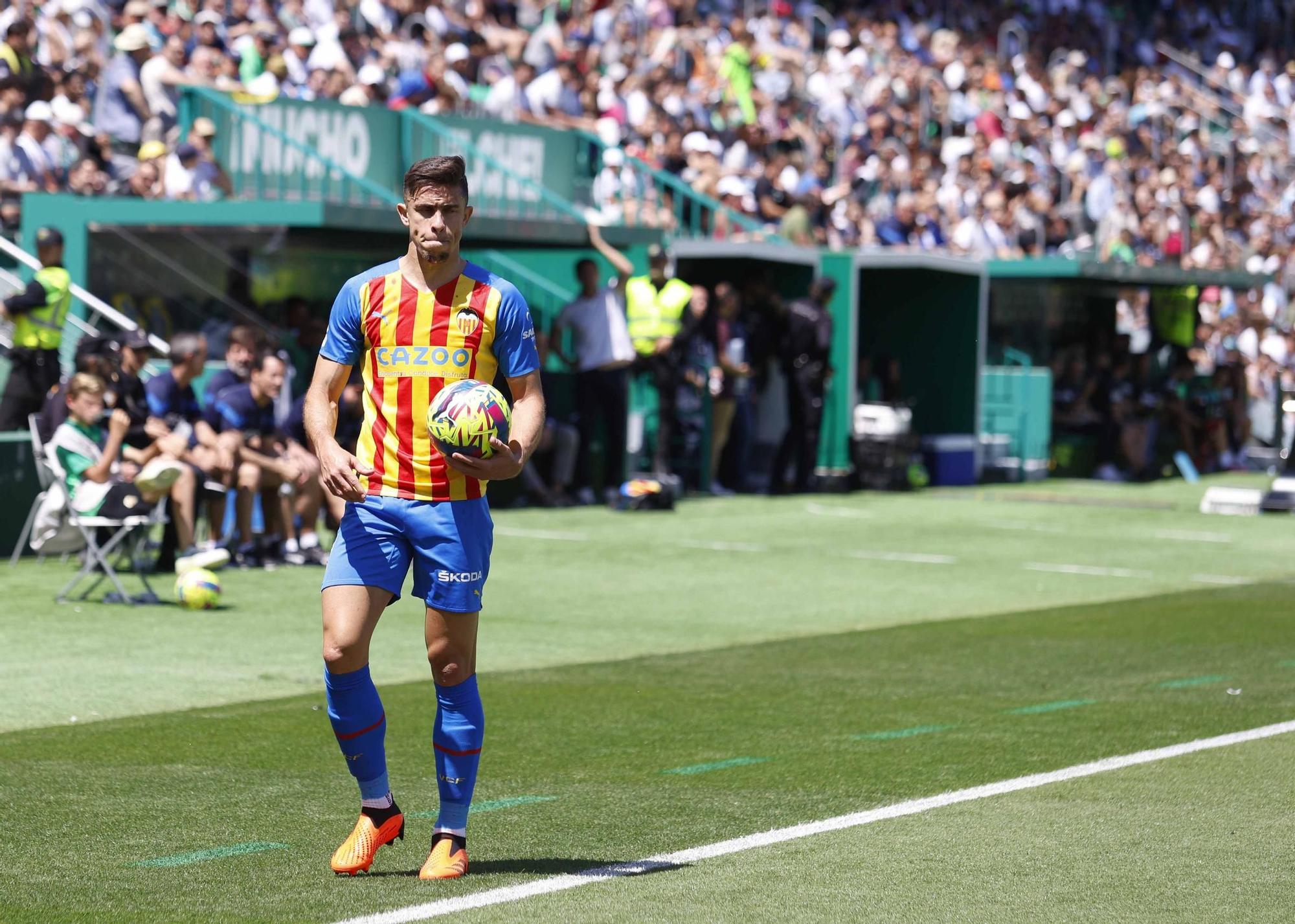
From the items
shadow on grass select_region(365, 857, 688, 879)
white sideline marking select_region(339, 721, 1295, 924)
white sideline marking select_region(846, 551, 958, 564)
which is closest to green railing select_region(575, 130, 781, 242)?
white sideline marking select_region(846, 551, 958, 564)

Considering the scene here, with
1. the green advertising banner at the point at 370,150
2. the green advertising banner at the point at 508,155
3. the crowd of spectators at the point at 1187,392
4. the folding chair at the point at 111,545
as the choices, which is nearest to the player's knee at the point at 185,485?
the folding chair at the point at 111,545

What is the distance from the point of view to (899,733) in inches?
325

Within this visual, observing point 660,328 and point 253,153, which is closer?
point 253,153

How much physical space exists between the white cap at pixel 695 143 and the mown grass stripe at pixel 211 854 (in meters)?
19.4

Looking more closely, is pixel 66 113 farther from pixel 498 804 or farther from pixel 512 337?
pixel 512 337

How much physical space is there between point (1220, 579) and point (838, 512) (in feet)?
17.5

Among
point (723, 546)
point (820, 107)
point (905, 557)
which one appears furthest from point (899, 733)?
point (820, 107)

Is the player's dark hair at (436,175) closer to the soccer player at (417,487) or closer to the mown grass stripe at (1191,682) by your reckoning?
the soccer player at (417,487)

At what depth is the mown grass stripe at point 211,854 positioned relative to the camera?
19.3 ft

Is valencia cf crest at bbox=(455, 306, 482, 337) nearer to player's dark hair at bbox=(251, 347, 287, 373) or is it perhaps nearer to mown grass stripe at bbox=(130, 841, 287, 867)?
mown grass stripe at bbox=(130, 841, 287, 867)

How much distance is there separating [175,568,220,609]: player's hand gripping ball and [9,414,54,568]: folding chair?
135cm

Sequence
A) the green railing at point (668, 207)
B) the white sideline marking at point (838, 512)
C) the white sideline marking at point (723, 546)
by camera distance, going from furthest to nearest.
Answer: the green railing at point (668, 207), the white sideline marking at point (838, 512), the white sideline marking at point (723, 546)

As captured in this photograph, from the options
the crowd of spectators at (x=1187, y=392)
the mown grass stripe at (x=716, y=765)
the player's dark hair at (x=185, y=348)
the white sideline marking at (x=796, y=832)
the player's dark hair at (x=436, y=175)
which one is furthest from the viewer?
the crowd of spectators at (x=1187, y=392)

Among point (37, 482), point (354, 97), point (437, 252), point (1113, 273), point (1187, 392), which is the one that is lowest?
point (37, 482)
